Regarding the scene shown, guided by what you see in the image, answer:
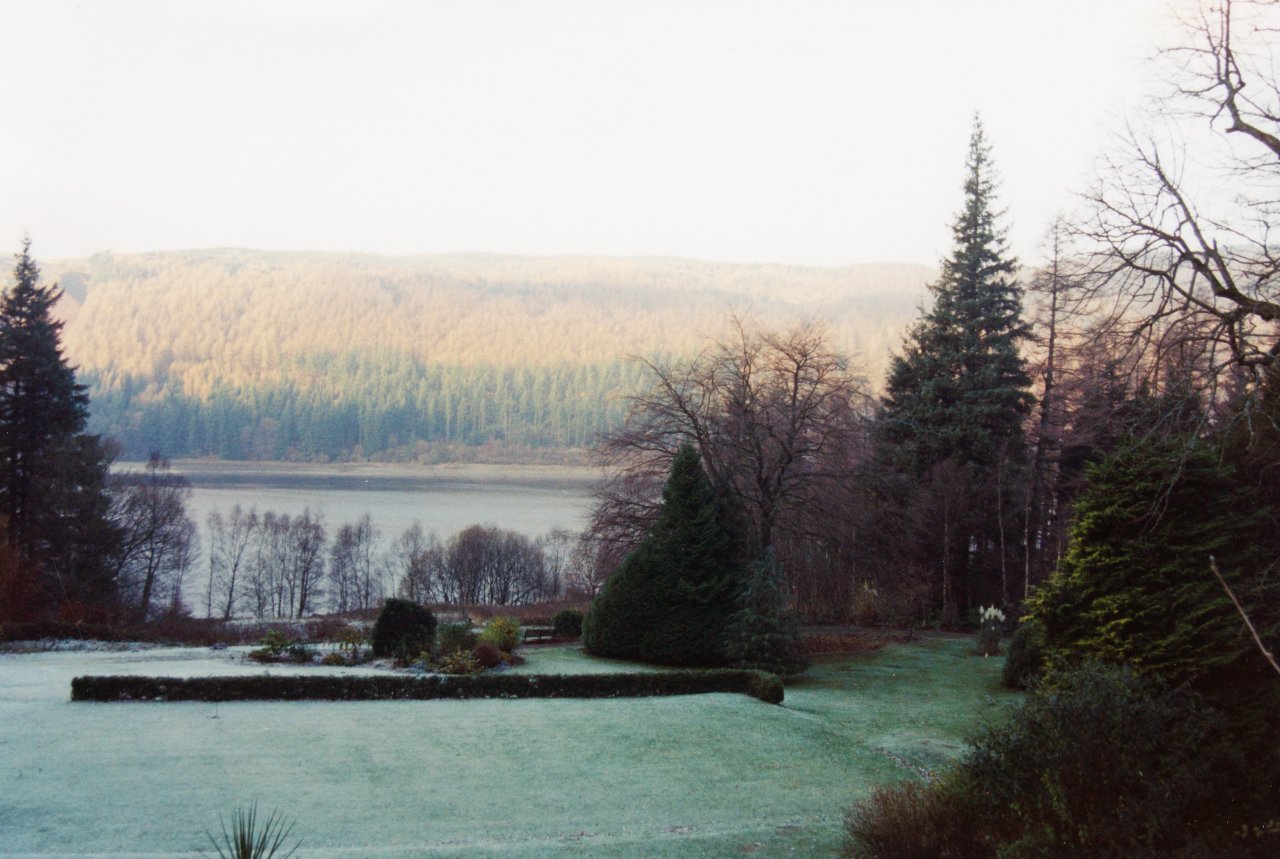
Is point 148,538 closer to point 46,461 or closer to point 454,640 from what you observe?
point 46,461

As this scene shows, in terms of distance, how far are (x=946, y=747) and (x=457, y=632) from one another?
10.3m

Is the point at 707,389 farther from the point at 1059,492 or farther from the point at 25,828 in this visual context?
the point at 25,828

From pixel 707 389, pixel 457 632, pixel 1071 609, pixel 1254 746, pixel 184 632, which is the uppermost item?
pixel 707 389

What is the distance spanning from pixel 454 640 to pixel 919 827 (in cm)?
1335

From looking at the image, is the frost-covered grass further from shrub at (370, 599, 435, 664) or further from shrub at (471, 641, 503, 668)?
shrub at (370, 599, 435, 664)

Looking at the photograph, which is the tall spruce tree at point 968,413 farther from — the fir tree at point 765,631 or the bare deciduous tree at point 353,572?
the bare deciduous tree at point 353,572

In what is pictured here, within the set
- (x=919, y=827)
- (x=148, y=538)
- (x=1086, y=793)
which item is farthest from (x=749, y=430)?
(x=148, y=538)

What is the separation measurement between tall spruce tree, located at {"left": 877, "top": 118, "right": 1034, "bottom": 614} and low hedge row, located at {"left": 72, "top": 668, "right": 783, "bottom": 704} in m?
15.7

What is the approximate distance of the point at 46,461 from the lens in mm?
35656

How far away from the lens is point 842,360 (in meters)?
27.2

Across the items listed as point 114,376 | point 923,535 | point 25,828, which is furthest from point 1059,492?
point 114,376

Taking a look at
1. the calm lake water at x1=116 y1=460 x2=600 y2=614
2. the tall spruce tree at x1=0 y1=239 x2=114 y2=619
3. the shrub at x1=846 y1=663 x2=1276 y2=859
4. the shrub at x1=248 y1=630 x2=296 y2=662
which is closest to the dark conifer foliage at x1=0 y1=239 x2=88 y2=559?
the tall spruce tree at x1=0 y1=239 x2=114 y2=619

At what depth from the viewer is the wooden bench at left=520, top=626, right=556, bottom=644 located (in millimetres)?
26422

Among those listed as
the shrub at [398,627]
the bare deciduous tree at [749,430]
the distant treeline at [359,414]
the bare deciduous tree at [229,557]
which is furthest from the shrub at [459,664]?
the distant treeline at [359,414]
